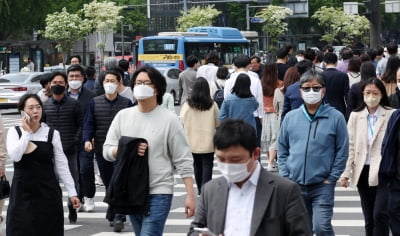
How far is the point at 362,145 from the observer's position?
379 inches

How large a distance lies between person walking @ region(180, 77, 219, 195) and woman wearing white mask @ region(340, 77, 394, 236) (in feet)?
12.8

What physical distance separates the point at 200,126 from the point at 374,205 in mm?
4377

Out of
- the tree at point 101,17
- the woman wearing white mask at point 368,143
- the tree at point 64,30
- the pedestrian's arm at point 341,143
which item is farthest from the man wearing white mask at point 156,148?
the tree at point 101,17

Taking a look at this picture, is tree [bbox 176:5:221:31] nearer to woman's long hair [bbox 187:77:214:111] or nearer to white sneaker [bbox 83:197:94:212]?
white sneaker [bbox 83:197:94:212]

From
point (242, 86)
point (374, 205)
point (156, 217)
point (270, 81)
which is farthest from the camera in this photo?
point (270, 81)

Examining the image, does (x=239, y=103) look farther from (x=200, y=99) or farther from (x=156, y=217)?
(x=156, y=217)

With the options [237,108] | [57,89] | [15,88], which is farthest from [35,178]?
[15,88]

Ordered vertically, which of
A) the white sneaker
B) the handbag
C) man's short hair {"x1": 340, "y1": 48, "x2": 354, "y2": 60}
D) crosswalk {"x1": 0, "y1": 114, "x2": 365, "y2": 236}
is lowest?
crosswalk {"x1": 0, "y1": 114, "x2": 365, "y2": 236}

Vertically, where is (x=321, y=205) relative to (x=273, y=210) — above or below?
below

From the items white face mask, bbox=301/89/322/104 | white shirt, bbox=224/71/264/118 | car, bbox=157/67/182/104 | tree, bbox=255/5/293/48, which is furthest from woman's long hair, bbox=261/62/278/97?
tree, bbox=255/5/293/48

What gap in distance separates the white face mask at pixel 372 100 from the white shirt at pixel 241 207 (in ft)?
15.3

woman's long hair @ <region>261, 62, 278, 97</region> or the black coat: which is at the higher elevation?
woman's long hair @ <region>261, 62, 278, 97</region>

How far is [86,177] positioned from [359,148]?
4.49 meters

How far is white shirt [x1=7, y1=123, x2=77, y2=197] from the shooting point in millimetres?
8734
